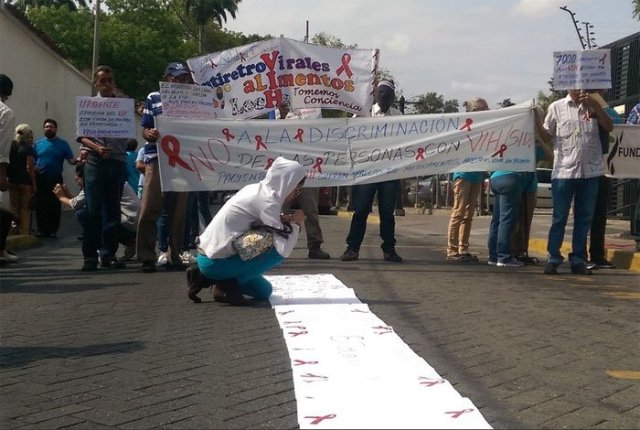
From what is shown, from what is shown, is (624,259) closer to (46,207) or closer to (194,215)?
(194,215)

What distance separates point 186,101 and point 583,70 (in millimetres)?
4069

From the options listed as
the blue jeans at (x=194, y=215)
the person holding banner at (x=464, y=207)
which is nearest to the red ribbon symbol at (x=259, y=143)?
the blue jeans at (x=194, y=215)

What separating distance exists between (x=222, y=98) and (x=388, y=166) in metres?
2.18

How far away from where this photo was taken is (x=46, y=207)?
46.2ft

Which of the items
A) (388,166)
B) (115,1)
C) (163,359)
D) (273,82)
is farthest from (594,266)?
(115,1)

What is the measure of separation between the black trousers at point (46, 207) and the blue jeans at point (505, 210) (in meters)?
7.60

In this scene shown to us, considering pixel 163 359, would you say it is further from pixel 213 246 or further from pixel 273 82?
pixel 273 82

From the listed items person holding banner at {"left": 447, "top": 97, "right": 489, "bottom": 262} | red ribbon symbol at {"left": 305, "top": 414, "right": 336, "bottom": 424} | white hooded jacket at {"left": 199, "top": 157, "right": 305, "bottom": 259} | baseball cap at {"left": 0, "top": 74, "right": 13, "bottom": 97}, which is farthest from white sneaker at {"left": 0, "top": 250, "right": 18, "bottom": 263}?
red ribbon symbol at {"left": 305, "top": 414, "right": 336, "bottom": 424}

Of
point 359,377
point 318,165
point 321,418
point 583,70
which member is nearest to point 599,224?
point 583,70

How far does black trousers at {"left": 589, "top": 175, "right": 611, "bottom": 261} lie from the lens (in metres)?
9.62

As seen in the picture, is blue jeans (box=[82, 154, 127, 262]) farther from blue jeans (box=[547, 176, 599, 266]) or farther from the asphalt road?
blue jeans (box=[547, 176, 599, 266])

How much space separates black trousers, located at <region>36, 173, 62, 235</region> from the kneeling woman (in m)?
7.97

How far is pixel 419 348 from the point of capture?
5.15 meters

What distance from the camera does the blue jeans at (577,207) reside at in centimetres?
878
